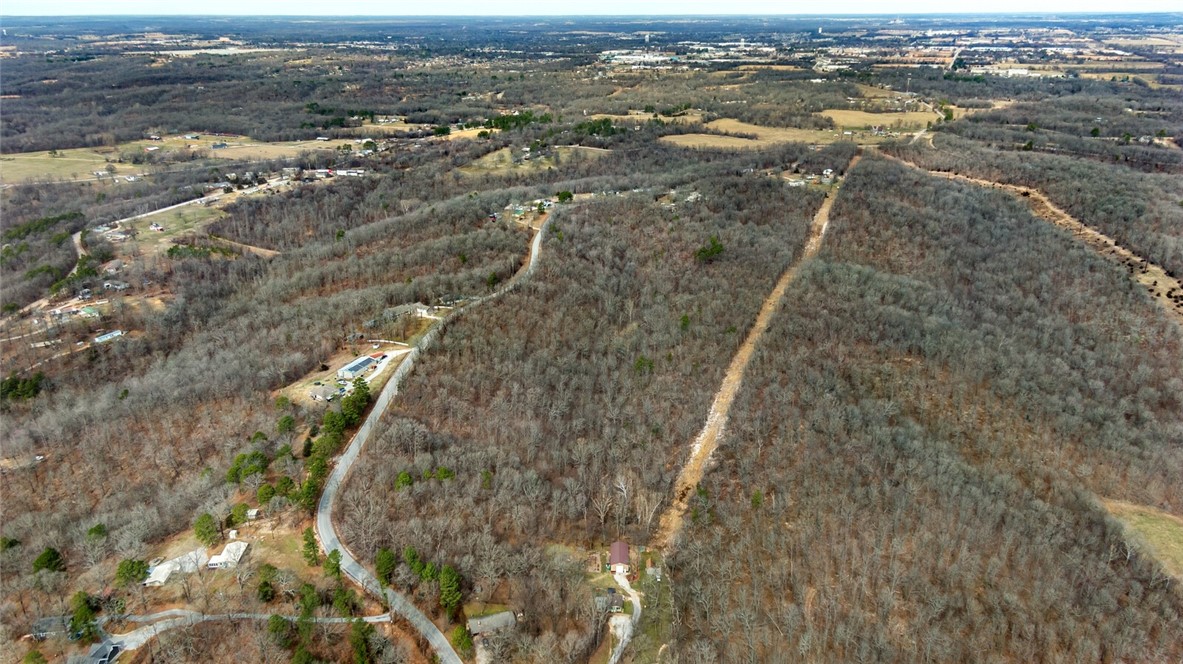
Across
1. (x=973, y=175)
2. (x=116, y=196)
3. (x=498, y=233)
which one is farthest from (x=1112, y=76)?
(x=116, y=196)

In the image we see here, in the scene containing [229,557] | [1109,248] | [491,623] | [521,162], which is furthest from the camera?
[521,162]

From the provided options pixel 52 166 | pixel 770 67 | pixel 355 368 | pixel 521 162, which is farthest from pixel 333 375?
pixel 770 67

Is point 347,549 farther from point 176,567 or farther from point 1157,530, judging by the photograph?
point 1157,530

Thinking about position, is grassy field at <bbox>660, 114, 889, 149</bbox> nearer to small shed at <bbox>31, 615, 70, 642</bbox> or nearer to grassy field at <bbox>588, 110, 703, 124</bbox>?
grassy field at <bbox>588, 110, 703, 124</bbox>

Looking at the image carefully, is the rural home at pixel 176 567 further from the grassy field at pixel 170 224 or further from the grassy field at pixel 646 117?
the grassy field at pixel 646 117

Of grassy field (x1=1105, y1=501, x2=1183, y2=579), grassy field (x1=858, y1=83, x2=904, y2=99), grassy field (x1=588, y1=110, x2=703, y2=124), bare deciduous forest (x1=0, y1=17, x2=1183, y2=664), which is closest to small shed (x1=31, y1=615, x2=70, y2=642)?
bare deciduous forest (x1=0, y1=17, x2=1183, y2=664)

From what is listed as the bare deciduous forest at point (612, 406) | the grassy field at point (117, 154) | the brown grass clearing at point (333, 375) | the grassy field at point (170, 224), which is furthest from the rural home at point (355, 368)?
the grassy field at point (117, 154)
